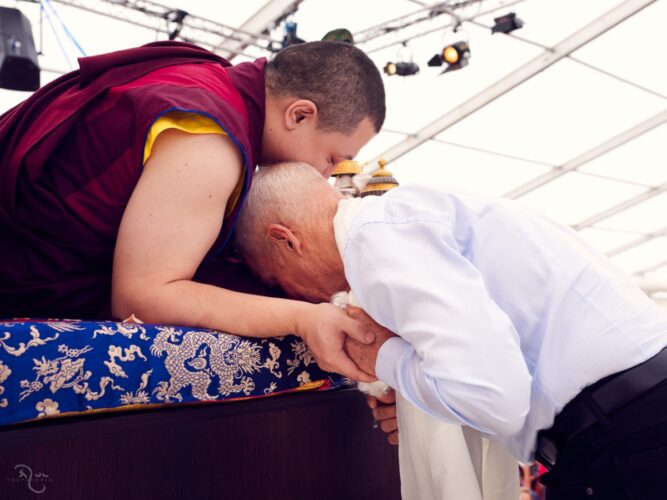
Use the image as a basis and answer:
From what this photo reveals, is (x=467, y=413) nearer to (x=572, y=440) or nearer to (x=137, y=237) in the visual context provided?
(x=572, y=440)

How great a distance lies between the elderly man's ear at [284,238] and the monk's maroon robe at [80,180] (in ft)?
0.26

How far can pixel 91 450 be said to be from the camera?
79 centimetres

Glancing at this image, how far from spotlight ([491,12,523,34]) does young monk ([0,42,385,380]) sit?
10.6ft

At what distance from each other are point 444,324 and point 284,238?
1.44 ft

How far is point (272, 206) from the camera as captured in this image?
117cm

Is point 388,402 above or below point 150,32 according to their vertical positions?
below

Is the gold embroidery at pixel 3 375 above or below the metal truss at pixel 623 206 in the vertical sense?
below

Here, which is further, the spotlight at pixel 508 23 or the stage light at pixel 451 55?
the stage light at pixel 451 55

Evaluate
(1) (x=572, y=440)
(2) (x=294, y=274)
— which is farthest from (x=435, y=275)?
(2) (x=294, y=274)

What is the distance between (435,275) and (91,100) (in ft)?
2.39

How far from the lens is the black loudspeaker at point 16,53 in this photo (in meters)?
3.13

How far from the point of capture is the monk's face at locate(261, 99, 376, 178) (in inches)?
53.5

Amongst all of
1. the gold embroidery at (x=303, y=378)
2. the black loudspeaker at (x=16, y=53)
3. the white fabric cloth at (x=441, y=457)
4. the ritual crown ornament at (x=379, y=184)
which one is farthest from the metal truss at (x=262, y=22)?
the gold embroidery at (x=303, y=378)

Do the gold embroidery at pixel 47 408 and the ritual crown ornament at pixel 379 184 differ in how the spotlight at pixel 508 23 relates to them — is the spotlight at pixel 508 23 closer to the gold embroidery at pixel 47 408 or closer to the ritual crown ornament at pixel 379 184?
the ritual crown ornament at pixel 379 184
